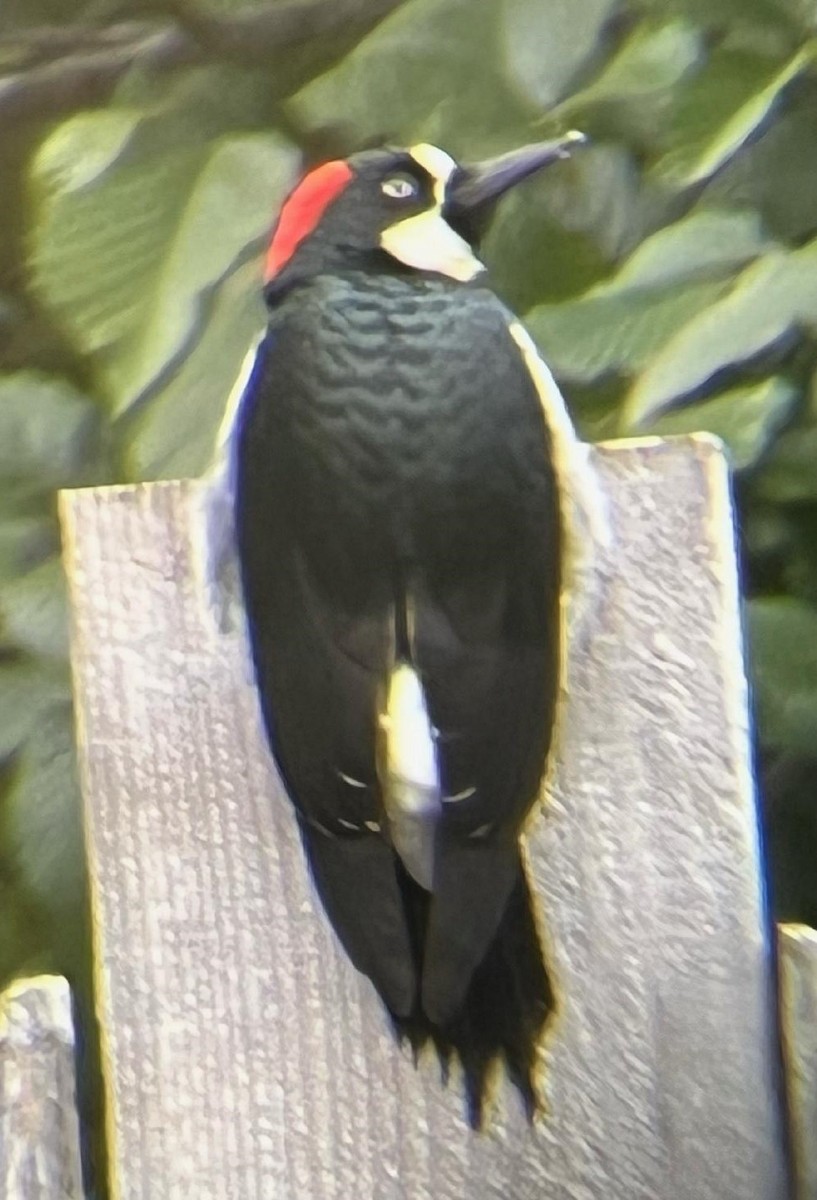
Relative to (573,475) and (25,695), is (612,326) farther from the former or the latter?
(25,695)

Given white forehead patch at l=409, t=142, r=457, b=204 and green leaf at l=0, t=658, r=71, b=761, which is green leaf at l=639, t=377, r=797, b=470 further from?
green leaf at l=0, t=658, r=71, b=761

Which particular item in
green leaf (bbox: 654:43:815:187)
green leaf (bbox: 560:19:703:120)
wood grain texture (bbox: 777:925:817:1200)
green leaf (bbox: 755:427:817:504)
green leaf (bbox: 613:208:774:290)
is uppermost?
green leaf (bbox: 560:19:703:120)

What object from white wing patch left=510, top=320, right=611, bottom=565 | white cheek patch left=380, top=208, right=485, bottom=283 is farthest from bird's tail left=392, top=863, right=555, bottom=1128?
white cheek patch left=380, top=208, right=485, bottom=283

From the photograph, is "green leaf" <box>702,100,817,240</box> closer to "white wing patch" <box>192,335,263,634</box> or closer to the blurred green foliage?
the blurred green foliage

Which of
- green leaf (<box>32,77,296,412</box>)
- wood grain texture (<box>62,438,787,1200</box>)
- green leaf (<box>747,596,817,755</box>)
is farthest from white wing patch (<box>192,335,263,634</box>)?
green leaf (<box>747,596,817,755</box>)

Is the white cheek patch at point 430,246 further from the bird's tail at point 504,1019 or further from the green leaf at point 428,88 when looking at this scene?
the bird's tail at point 504,1019

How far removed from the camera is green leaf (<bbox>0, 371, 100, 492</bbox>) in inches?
21.7

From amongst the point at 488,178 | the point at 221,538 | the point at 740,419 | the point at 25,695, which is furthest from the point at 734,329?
the point at 25,695

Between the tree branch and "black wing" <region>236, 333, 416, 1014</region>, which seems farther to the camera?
the tree branch

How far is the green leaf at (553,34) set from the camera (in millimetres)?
545

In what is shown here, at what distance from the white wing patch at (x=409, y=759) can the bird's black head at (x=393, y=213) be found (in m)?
0.15

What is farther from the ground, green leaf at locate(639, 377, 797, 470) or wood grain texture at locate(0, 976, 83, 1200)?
green leaf at locate(639, 377, 797, 470)

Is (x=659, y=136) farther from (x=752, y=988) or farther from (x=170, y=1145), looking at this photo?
(x=170, y=1145)

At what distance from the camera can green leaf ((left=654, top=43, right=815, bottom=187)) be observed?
0.54 m
